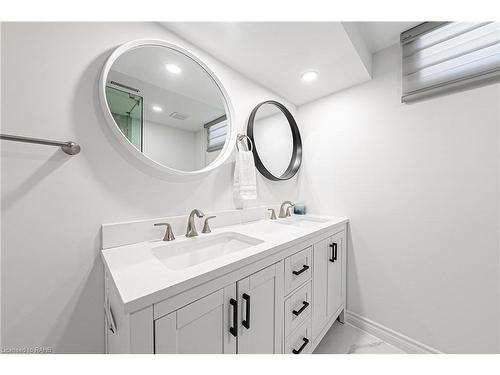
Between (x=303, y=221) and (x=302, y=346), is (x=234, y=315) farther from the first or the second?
(x=303, y=221)

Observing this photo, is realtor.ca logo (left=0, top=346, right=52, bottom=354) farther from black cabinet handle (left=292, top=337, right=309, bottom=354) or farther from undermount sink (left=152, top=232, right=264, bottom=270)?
black cabinet handle (left=292, top=337, right=309, bottom=354)

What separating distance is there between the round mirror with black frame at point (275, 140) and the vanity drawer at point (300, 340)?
3.22 ft

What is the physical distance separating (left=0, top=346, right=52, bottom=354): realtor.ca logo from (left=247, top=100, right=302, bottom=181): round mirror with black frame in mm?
1322

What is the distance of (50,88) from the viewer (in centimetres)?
67

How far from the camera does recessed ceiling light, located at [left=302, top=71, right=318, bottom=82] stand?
1.30 metres

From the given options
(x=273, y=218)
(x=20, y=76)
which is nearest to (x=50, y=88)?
(x=20, y=76)

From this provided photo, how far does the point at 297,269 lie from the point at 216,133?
0.92 m

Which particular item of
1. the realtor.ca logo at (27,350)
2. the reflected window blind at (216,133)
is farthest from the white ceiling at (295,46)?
the realtor.ca logo at (27,350)

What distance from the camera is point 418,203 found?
1130 millimetres

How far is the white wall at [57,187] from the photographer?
61cm

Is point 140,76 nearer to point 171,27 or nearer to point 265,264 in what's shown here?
point 171,27

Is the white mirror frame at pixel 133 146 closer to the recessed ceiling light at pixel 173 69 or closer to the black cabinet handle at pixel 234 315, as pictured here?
the recessed ceiling light at pixel 173 69
